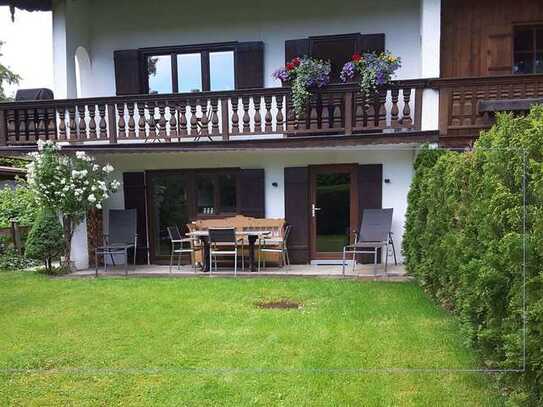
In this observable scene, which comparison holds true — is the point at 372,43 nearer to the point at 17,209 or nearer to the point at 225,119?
the point at 225,119

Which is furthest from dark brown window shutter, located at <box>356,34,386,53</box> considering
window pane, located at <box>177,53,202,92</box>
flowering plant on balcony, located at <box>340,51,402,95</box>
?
Answer: window pane, located at <box>177,53,202,92</box>

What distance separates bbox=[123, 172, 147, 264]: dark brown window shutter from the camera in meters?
9.71

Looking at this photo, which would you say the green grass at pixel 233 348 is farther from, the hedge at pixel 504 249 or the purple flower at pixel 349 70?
the purple flower at pixel 349 70

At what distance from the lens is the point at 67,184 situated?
8.48 meters

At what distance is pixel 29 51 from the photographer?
28391 mm

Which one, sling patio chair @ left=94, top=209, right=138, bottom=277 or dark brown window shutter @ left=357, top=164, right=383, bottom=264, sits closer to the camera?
dark brown window shutter @ left=357, top=164, right=383, bottom=264

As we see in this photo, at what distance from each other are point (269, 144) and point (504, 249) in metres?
5.86

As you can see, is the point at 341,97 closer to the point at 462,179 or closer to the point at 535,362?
the point at 462,179

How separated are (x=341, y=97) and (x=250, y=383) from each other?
588cm

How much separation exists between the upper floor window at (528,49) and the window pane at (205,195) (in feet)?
20.6

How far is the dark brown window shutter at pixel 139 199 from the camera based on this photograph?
31.9ft

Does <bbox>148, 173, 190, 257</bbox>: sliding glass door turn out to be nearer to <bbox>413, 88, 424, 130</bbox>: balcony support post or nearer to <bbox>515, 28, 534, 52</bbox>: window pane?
<bbox>413, 88, 424, 130</bbox>: balcony support post

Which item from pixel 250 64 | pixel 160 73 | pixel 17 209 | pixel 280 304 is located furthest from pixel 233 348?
pixel 17 209

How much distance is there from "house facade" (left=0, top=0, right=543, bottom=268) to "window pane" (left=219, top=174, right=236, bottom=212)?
0.09 ft
